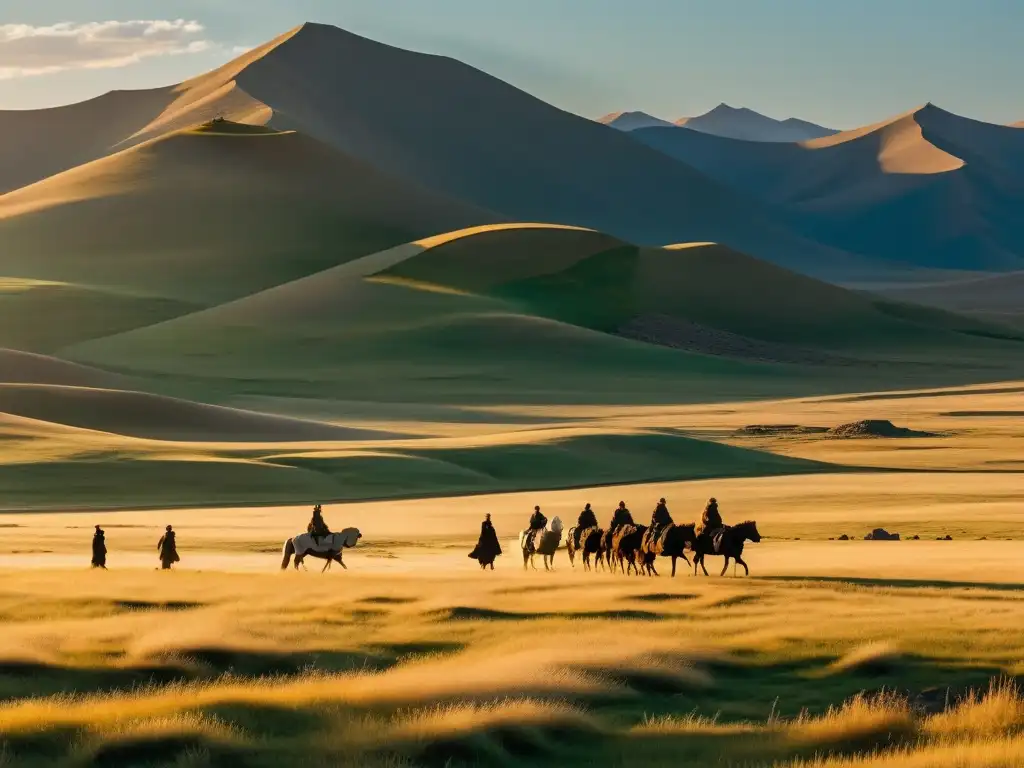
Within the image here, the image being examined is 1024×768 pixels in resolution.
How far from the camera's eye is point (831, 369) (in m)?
175

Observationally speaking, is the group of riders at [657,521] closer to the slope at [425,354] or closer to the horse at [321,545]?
the horse at [321,545]

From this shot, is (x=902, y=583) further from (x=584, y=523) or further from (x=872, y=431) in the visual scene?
(x=872, y=431)

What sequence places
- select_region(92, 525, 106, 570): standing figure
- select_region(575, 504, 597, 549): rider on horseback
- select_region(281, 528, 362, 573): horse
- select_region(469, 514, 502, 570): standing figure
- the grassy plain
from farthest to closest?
1. select_region(575, 504, 597, 549): rider on horseback
2. select_region(469, 514, 502, 570): standing figure
3. select_region(281, 528, 362, 573): horse
4. select_region(92, 525, 106, 570): standing figure
5. the grassy plain

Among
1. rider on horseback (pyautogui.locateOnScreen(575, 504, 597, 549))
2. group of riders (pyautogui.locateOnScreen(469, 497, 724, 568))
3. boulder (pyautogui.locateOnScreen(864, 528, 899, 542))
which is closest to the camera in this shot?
group of riders (pyautogui.locateOnScreen(469, 497, 724, 568))

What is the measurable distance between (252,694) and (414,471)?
5177cm

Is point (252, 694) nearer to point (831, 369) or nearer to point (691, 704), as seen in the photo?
point (691, 704)

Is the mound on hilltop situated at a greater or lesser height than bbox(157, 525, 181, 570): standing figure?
greater

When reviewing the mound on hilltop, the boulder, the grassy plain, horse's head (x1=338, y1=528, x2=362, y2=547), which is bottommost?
the grassy plain

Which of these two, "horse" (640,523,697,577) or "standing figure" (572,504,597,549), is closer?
"horse" (640,523,697,577)

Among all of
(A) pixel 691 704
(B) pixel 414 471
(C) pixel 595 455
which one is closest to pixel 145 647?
(A) pixel 691 704

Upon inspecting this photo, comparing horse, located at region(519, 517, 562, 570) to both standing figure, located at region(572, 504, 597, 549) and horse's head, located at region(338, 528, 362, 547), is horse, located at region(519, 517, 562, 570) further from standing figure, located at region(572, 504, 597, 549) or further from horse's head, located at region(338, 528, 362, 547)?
horse's head, located at region(338, 528, 362, 547)

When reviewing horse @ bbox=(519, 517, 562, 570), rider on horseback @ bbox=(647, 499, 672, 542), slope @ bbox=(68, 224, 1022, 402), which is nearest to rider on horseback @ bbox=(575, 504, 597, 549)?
horse @ bbox=(519, 517, 562, 570)

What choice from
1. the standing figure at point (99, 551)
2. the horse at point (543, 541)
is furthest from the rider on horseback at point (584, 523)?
the standing figure at point (99, 551)

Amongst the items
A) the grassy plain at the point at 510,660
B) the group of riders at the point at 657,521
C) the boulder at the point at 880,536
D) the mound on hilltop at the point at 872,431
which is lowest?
the grassy plain at the point at 510,660
